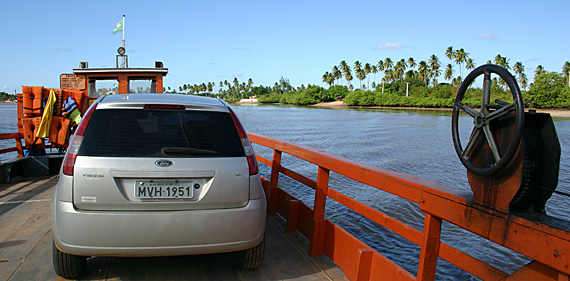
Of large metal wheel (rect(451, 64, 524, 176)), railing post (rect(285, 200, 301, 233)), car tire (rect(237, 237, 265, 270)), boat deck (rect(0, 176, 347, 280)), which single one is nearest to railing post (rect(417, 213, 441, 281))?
large metal wheel (rect(451, 64, 524, 176))

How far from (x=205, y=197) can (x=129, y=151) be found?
66 cm

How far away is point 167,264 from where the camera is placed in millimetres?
4016

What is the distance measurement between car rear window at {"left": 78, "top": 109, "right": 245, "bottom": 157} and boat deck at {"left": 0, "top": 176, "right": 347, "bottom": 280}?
1140 mm

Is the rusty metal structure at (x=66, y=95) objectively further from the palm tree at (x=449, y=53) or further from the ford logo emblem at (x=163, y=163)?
the palm tree at (x=449, y=53)

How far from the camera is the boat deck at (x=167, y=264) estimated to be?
3.75m

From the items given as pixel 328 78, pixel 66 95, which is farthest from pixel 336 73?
pixel 66 95

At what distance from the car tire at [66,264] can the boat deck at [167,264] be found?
0.51ft

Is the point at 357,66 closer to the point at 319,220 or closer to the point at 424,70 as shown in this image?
the point at 424,70

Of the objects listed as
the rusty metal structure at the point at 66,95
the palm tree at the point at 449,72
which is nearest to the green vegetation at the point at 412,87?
the palm tree at the point at 449,72

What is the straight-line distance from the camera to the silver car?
124 inches

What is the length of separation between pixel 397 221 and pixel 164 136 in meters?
1.89

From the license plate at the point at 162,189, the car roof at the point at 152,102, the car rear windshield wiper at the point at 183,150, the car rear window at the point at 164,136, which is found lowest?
the license plate at the point at 162,189

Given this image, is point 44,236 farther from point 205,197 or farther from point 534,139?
point 534,139

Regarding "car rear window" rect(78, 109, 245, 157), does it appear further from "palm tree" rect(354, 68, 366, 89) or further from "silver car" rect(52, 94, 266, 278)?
"palm tree" rect(354, 68, 366, 89)
